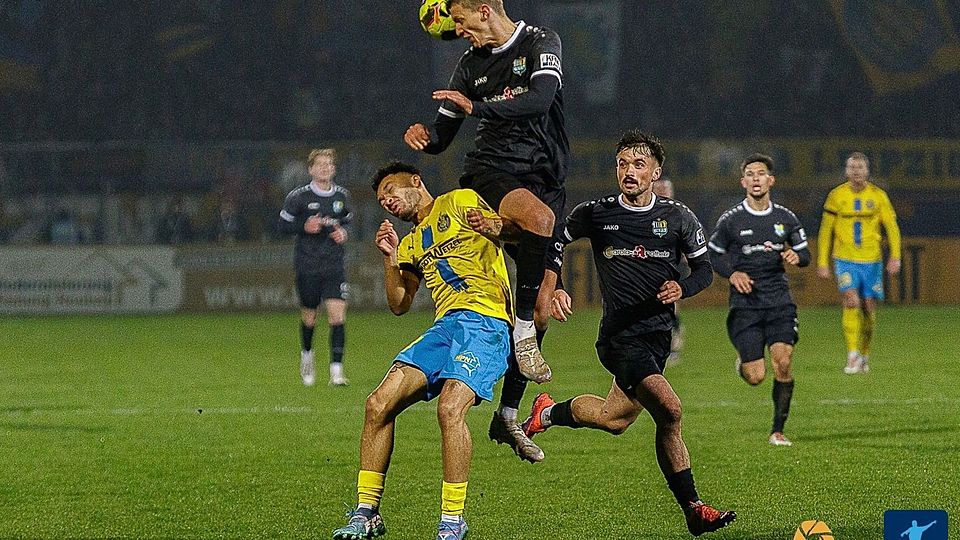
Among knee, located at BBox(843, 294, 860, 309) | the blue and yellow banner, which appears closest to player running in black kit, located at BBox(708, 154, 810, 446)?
knee, located at BBox(843, 294, 860, 309)

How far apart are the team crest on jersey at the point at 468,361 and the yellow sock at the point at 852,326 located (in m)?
9.35

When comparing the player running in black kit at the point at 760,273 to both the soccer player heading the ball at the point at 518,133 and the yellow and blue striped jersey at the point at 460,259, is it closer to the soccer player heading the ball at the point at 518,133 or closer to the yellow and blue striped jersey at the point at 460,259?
the soccer player heading the ball at the point at 518,133

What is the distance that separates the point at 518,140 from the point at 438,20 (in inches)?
29.6

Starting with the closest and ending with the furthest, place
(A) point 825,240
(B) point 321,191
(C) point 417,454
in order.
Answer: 1. (C) point 417,454
2. (B) point 321,191
3. (A) point 825,240

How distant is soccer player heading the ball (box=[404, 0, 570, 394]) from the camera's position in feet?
22.5

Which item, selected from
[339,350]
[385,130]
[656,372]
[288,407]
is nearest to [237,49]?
[385,130]

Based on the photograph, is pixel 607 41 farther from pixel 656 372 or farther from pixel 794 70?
pixel 656 372

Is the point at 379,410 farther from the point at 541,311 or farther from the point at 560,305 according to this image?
the point at 541,311

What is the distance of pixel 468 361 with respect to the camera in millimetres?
6465

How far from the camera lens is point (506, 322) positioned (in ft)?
22.0

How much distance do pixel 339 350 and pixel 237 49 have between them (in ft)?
56.9

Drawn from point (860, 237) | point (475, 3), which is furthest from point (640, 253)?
point (860, 237)

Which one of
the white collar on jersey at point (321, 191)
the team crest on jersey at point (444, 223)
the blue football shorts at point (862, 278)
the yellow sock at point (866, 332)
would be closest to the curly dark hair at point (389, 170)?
the team crest on jersey at point (444, 223)

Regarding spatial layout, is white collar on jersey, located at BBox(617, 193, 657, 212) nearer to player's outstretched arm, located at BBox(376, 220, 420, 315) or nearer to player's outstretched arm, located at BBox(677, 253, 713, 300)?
player's outstretched arm, located at BBox(677, 253, 713, 300)
